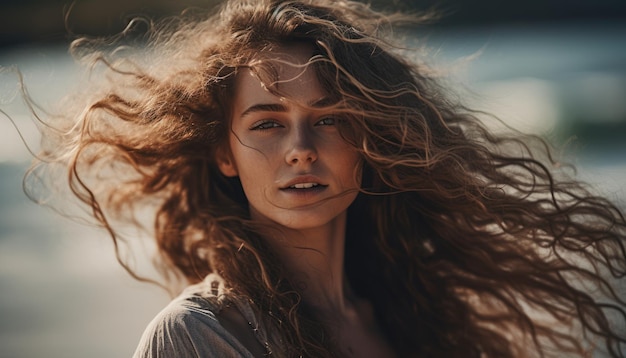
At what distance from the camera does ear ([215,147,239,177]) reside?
2.45 m

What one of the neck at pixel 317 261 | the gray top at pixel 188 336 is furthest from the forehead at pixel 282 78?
the gray top at pixel 188 336

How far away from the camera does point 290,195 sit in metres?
2.26

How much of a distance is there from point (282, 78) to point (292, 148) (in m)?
0.18

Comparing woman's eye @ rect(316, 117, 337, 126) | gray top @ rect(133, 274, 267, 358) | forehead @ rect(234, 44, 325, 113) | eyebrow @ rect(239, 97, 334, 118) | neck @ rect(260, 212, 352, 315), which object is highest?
forehead @ rect(234, 44, 325, 113)

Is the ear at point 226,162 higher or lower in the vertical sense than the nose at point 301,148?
lower

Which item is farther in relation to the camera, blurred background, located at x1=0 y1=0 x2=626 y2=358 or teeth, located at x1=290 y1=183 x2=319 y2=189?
blurred background, located at x1=0 y1=0 x2=626 y2=358

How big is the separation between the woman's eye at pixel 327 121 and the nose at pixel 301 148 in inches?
1.8

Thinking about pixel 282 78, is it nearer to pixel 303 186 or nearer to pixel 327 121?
pixel 327 121

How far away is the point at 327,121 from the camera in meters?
2.29

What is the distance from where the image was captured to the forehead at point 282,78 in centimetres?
225

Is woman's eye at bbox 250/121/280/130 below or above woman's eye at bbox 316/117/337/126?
below

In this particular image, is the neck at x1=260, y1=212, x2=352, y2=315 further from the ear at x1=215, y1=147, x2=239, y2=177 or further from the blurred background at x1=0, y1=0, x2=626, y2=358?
the blurred background at x1=0, y1=0, x2=626, y2=358

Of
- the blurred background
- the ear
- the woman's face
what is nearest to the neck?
the woman's face

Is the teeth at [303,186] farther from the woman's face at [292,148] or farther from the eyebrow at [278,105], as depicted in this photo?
the eyebrow at [278,105]
